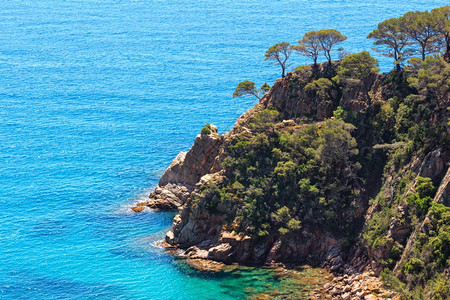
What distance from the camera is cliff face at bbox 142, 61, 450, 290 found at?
104 m

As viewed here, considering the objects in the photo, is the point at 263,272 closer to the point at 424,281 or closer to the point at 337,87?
the point at 424,281

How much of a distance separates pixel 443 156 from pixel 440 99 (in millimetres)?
12819

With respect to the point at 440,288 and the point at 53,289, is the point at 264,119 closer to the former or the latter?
the point at 53,289

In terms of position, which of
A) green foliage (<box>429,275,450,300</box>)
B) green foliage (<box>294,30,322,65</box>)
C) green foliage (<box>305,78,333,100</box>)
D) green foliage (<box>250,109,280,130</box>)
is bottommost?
green foliage (<box>429,275,450,300</box>)

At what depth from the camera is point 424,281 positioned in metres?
93.0

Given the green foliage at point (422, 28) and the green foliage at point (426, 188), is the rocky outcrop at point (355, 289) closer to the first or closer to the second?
the green foliage at point (426, 188)

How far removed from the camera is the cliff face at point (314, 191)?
341 ft

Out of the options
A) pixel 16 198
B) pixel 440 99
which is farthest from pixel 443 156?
pixel 16 198

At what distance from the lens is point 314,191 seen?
383ft

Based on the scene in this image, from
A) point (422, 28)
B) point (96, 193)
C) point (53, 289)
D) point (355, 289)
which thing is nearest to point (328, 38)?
point (422, 28)

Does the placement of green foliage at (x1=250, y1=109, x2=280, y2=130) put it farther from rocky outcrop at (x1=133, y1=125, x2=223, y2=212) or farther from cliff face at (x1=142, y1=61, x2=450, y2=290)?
rocky outcrop at (x1=133, y1=125, x2=223, y2=212)

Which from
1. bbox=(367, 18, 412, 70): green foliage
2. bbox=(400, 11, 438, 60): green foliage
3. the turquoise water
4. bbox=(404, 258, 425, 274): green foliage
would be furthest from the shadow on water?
bbox=(400, 11, 438, 60): green foliage

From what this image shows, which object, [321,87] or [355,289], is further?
[321,87]

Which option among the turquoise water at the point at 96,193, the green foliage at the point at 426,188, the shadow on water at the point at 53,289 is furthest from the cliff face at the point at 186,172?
the green foliage at the point at 426,188
